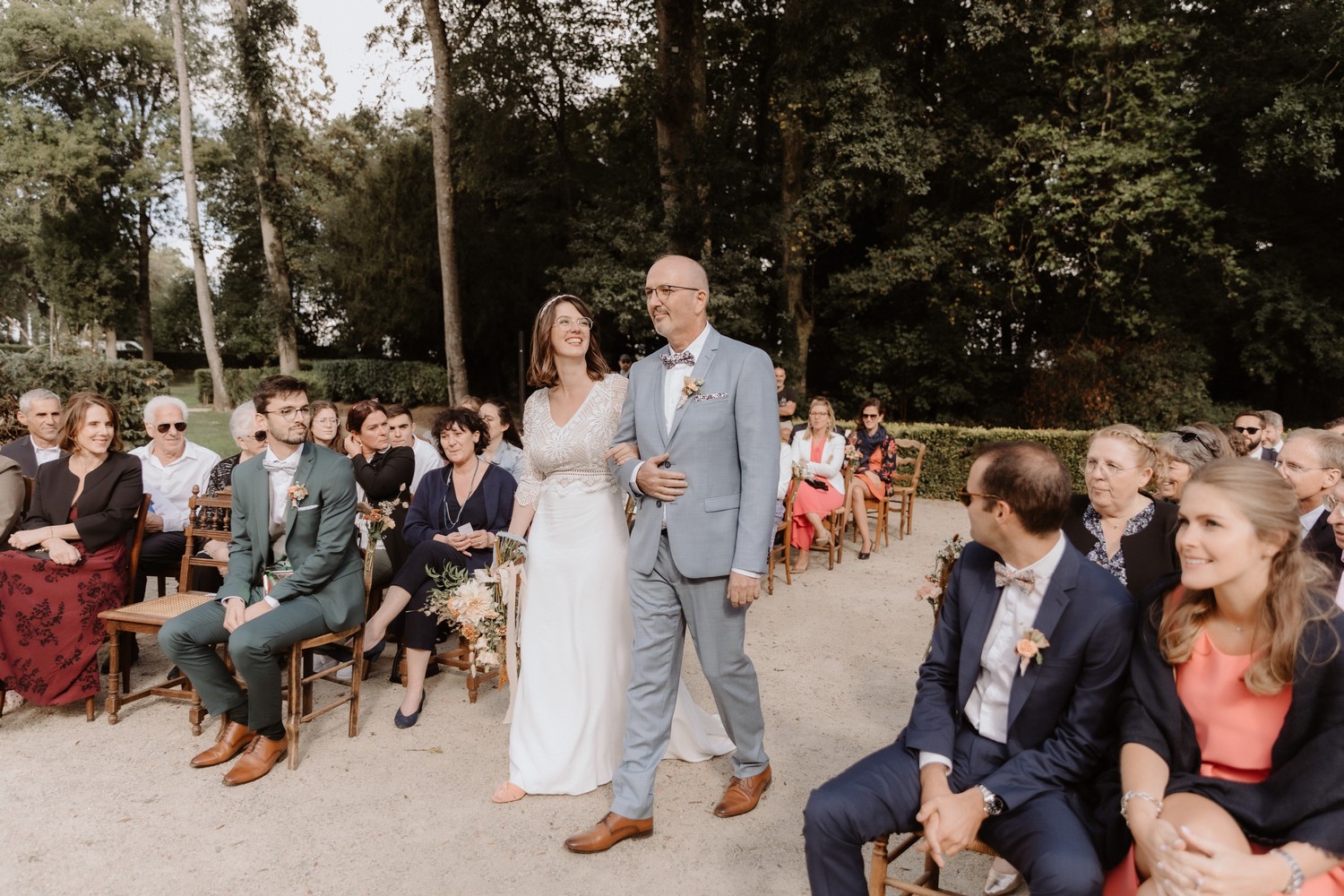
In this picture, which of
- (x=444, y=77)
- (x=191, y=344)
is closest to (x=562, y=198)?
(x=444, y=77)

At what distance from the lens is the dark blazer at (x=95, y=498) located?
14.9ft

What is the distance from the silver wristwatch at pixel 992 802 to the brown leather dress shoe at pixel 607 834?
150 centimetres

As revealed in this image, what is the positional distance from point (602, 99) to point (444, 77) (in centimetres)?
Answer: 549

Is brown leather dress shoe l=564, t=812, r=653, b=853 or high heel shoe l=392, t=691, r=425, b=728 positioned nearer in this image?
brown leather dress shoe l=564, t=812, r=653, b=853

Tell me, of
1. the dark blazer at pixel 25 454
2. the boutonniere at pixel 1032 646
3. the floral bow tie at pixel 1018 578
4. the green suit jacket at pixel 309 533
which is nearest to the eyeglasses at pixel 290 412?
the green suit jacket at pixel 309 533

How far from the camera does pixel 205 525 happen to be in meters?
4.87

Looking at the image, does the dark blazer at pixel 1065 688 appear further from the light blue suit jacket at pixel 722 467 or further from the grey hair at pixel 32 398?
the grey hair at pixel 32 398

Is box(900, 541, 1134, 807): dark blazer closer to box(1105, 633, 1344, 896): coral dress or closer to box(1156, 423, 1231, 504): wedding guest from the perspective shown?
box(1105, 633, 1344, 896): coral dress

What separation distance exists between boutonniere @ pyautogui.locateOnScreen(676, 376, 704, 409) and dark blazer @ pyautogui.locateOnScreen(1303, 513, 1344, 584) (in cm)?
257

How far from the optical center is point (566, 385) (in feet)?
12.5

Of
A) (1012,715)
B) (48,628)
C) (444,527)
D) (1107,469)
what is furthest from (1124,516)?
(48,628)

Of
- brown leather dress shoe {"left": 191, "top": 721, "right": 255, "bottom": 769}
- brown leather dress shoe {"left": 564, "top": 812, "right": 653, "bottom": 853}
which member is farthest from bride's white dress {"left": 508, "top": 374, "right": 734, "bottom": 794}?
brown leather dress shoe {"left": 191, "top": 721, "right": 255, "bottom": 769}

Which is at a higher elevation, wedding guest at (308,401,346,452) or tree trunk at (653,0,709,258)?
tree trunk at (653,0,709,258)

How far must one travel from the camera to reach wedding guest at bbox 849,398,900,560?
8945 mm
